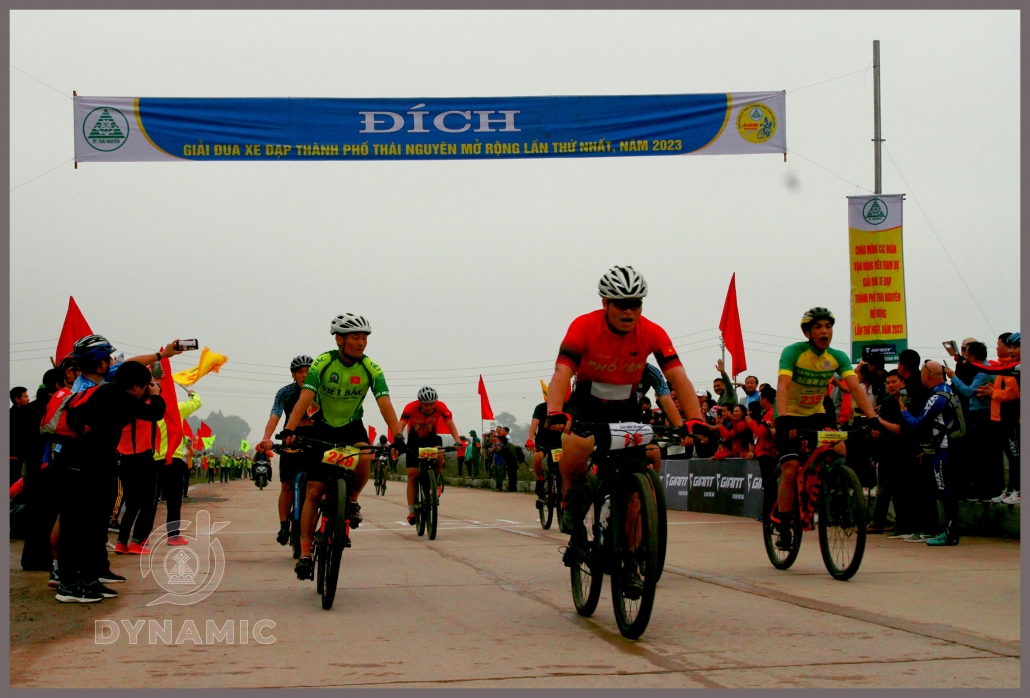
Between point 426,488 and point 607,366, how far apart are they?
24.6 feet

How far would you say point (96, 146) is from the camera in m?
16.5

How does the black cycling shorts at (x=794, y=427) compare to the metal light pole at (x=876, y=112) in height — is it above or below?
below

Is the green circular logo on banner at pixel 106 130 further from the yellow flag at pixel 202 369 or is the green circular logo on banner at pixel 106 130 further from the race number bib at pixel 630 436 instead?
the race number bib at pixel 630 436

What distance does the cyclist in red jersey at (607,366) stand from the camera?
6.58 m

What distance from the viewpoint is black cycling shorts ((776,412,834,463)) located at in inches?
361

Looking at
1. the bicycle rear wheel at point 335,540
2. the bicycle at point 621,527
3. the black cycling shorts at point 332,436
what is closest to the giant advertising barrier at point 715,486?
the black cycling shorts at point 332,436

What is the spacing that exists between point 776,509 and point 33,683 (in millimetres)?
5984

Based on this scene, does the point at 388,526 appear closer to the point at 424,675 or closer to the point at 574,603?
the point at 574,603

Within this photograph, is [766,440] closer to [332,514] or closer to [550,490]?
[550,490]

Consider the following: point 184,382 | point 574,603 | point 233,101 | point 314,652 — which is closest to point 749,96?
point 233,101

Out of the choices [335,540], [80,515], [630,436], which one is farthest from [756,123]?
[80,515]

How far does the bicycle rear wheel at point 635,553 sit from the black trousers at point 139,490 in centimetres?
678

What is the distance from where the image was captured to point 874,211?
687 inches

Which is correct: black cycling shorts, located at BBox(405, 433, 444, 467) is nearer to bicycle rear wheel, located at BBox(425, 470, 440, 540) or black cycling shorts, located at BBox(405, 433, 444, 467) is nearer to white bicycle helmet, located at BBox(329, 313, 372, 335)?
bicycle rear wheel, located at BBox(425, 470, 440, 540)
